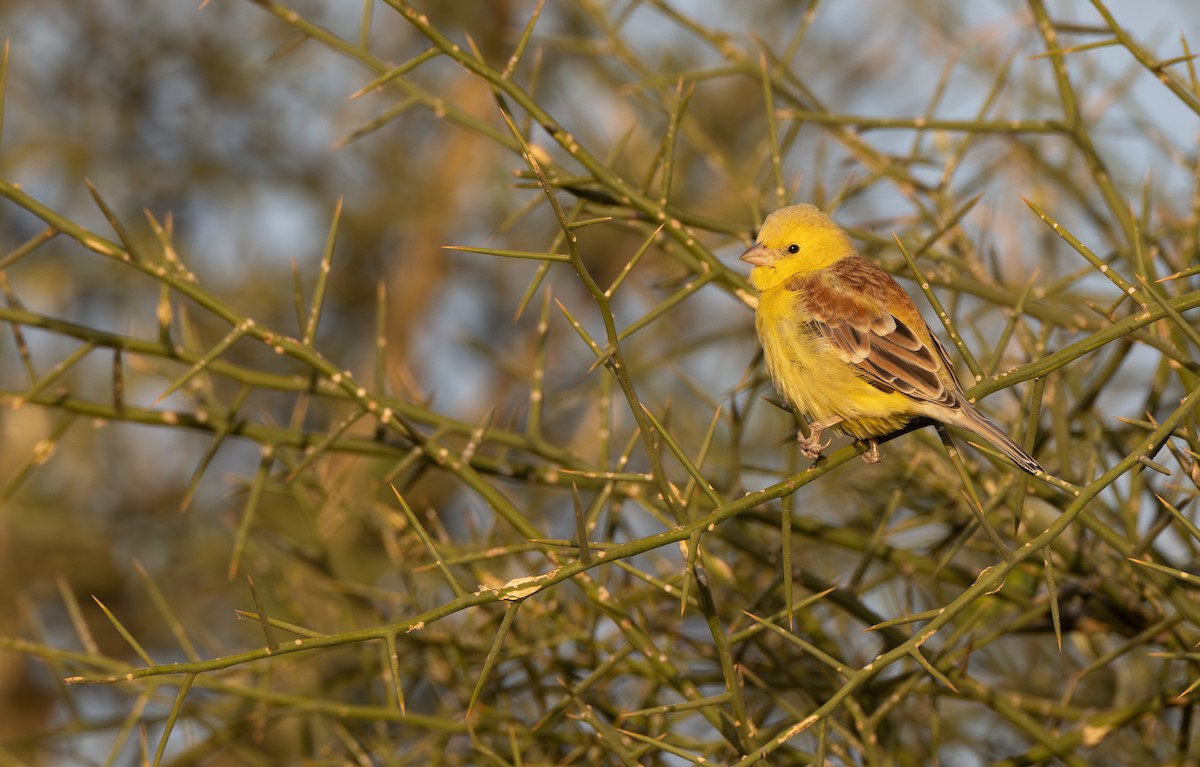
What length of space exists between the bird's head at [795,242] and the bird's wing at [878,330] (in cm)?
8

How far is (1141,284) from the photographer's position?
8.76 feet

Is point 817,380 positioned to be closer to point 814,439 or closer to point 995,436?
point 814,439

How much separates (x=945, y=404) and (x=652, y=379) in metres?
4.00

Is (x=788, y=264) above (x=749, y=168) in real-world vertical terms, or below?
below

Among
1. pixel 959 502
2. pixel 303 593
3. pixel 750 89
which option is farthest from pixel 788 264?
pixel 750 89

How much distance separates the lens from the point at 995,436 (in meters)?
3.16

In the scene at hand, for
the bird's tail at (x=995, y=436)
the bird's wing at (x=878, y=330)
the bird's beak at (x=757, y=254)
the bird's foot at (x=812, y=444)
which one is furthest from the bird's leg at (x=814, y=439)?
the bird's beak at (x=757, y=254)

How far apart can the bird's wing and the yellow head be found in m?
0.08

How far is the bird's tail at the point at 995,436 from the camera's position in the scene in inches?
117

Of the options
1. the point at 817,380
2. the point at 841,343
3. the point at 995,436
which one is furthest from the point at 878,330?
the point at 995,436

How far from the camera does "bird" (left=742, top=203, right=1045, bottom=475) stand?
3.50 m

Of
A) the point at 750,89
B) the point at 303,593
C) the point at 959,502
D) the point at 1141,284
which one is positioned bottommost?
the point at 303,593

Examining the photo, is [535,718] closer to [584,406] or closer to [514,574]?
[514,574]

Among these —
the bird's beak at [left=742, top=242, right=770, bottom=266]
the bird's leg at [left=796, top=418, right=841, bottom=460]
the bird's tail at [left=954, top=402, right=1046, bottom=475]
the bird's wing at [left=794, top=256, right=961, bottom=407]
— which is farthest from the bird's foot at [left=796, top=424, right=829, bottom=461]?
the bird's beak at [left=742, top=242, right=770, bottom=266]
